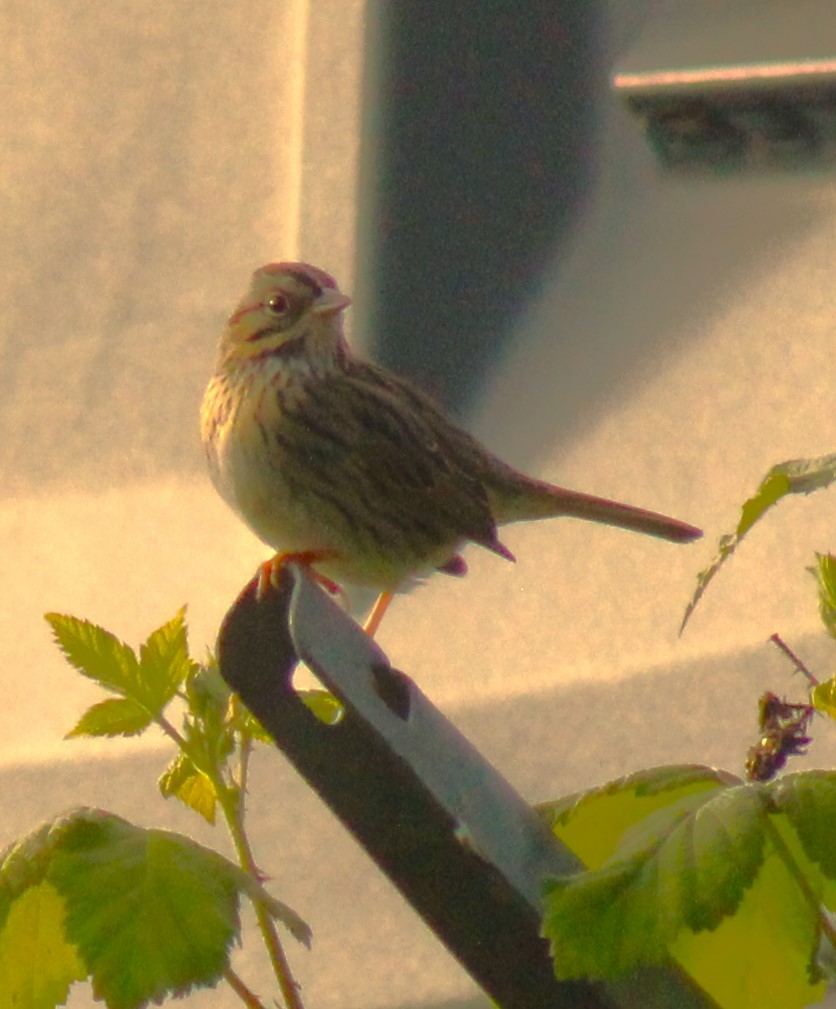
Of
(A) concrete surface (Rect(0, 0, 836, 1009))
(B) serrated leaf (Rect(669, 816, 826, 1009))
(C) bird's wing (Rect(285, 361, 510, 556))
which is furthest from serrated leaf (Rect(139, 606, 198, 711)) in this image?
(A) concrete surface (Rect(0, 0, 836, 1009))

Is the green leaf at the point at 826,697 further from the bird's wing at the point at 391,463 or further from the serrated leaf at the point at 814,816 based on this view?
the bird's wing at the point at 391,463

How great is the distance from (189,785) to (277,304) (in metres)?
1.38

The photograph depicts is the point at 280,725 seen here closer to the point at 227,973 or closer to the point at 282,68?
the point at 227,973

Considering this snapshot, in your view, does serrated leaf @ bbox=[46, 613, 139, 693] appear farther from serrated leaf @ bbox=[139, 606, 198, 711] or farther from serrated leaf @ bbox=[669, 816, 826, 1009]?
serrated leaf @ bbox=[669, 816, 826, 1009]

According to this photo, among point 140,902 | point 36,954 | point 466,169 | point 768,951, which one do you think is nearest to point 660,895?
point 768,951

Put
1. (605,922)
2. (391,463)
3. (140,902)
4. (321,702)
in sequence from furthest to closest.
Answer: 1. (391,463)
2. (321,702)
3. (140,902)
4. (605,922)

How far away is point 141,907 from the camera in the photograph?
3.49 feet

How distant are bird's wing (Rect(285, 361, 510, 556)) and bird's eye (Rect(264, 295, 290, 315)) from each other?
138mm

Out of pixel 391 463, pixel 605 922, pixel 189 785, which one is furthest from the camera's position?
pixel 391 463

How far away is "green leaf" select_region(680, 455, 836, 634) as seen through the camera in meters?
1.06

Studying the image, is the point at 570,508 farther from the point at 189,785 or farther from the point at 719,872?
the point at 719,872

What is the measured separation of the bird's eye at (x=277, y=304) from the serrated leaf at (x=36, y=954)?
5.06 feet

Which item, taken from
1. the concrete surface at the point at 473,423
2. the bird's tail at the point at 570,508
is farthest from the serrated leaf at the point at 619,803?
the concrete surface at the point at 473,423

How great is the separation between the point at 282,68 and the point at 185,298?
62 cm
